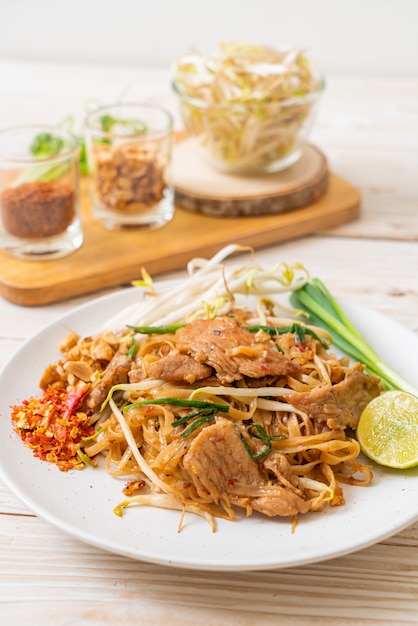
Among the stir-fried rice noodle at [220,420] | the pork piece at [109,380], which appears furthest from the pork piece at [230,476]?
the pork piece at [109,380]

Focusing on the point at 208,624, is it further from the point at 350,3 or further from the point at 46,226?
the point at 350,3

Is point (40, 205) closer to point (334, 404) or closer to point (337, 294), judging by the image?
point (337, 294)

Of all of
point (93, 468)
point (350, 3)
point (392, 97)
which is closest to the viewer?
point (93, 468)

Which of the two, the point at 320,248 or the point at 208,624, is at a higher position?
the point at 208,624

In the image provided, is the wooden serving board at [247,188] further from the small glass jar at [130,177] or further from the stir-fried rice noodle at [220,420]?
the stir-fried rice noodle at [220,420]

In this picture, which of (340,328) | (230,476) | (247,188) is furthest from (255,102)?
(230,476)

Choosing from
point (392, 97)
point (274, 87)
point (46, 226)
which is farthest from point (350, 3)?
point (46, 226)

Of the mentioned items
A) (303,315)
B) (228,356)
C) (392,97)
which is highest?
(228,356)
